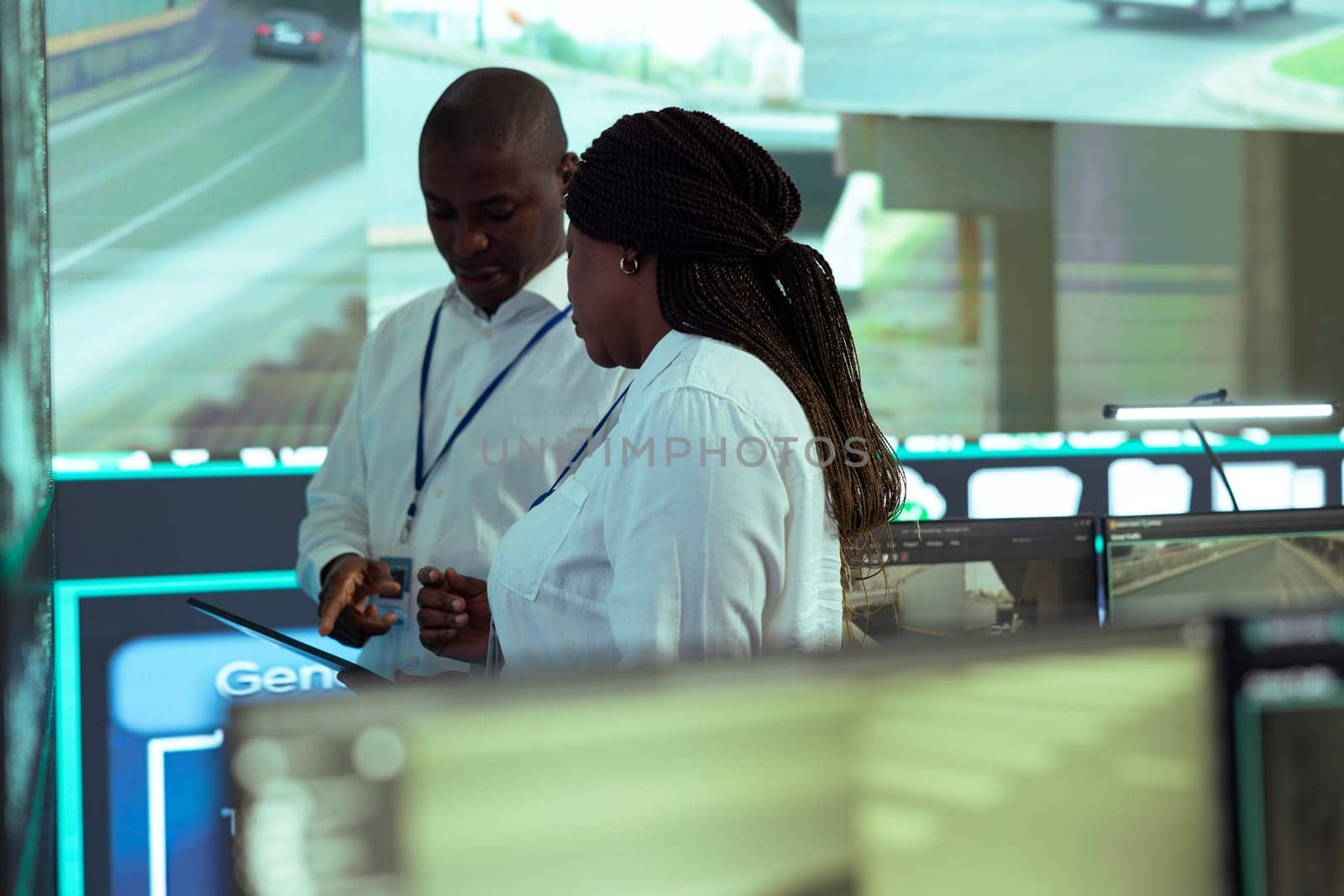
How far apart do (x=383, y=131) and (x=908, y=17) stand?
1582 mm

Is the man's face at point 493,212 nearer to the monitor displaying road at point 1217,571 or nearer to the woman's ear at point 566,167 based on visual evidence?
the woman's ear at point 566,167

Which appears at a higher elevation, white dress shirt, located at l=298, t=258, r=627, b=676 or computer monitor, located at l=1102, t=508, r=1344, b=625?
white dress shirt, located at l=298, t=258, r=627, b=676

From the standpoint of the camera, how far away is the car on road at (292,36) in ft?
10.5

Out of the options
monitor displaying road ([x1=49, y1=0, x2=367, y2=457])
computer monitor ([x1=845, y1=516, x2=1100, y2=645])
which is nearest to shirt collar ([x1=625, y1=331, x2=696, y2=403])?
computer monitor ([x1=845, y1=516, x2=1100, y2=645])

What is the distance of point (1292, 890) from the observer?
68cm

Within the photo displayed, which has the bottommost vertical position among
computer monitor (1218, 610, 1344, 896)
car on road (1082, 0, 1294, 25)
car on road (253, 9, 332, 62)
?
computer monitor (1218, 610, 1344, 896)

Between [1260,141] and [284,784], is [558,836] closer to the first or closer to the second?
[284,784]

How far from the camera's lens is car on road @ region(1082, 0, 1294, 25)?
154 inches

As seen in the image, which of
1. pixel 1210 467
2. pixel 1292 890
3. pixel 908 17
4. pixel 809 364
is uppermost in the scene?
pixel 908 17

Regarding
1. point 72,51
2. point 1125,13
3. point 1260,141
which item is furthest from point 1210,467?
point 72,51

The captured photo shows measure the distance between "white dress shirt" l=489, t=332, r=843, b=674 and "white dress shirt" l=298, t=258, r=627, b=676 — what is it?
70 cm

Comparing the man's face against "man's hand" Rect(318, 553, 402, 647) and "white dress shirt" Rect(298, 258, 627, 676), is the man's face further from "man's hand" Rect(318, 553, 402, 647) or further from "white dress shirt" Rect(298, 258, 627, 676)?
"man's hand" Rect(318, 553, 402, 647)

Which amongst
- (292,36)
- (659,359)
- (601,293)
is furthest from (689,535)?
(292,36)

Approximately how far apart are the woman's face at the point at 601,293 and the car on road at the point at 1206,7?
3.08 metres
